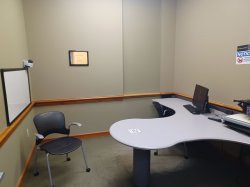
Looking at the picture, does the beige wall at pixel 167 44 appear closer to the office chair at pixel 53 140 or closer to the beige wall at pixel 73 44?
the beige wall at pixel 73 44

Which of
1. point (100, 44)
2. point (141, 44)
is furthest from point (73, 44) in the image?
point (141, 44)

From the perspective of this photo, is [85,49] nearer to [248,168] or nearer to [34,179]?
[34,179]

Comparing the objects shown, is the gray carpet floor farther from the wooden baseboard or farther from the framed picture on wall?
the framed picture on wall

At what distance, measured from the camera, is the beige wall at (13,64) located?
1708 millimetres

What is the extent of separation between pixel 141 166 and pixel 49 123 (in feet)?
4.55

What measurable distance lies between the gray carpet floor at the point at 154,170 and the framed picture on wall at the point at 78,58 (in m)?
1.53

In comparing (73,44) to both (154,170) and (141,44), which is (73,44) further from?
(154,170)

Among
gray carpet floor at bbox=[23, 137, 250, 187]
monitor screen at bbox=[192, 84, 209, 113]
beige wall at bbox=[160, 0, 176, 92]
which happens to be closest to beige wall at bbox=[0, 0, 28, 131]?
gray carpet floor at bbox=[23, 137, 250, 187]

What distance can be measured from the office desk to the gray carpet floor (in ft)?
1.37

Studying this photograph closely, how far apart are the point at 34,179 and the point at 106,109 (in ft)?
5.57

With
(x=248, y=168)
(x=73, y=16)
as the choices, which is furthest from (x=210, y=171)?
(x=73, y=16)

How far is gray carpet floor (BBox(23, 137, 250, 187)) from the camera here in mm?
2117

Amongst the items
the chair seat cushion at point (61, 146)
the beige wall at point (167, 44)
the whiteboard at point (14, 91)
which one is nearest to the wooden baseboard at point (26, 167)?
the chair seat cushion at point (61, 146)

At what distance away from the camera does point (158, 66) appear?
369cm
